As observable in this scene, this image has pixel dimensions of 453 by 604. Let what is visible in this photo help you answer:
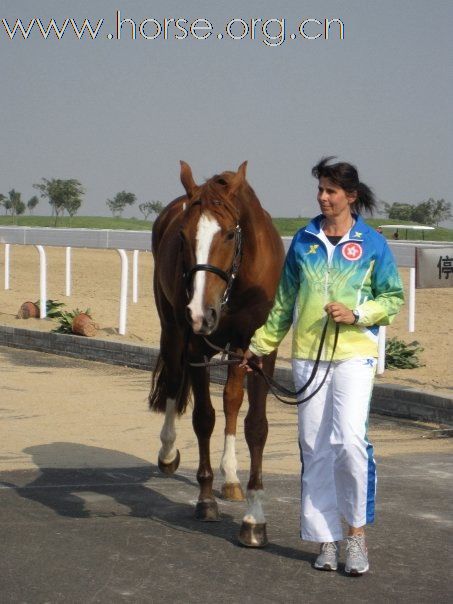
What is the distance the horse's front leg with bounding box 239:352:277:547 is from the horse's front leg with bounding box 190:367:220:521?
0.37 m

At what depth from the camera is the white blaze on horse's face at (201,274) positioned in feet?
18.8

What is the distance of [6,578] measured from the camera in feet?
17.4

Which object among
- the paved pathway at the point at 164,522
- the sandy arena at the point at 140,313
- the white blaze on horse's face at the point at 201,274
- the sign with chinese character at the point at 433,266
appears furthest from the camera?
the sandy arena at the point at 140,313

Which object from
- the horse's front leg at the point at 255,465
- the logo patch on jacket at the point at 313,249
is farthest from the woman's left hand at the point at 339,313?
the horse's front leg at the point at 255,465

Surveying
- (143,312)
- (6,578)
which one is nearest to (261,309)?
(6,578)

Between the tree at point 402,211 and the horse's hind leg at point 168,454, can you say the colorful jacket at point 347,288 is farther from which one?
the tree at point 402,211

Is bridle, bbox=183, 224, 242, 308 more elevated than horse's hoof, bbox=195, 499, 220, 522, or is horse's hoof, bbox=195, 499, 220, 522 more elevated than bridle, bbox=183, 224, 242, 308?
bridle, bbox=183, 224, 242, 308

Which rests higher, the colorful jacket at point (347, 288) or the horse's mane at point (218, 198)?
the horse's mane at point (218, 198)

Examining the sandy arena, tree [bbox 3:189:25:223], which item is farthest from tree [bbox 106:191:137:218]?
the sandy arena

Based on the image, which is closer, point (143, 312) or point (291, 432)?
point (291, 432)

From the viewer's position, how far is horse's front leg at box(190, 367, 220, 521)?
21.9 ft

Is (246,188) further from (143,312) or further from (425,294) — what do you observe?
(425,294)

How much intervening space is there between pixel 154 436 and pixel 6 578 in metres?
4.32

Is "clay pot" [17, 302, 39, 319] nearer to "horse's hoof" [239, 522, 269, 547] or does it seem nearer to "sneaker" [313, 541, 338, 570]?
"horse's hoof" [239, 522, 269, 547]
